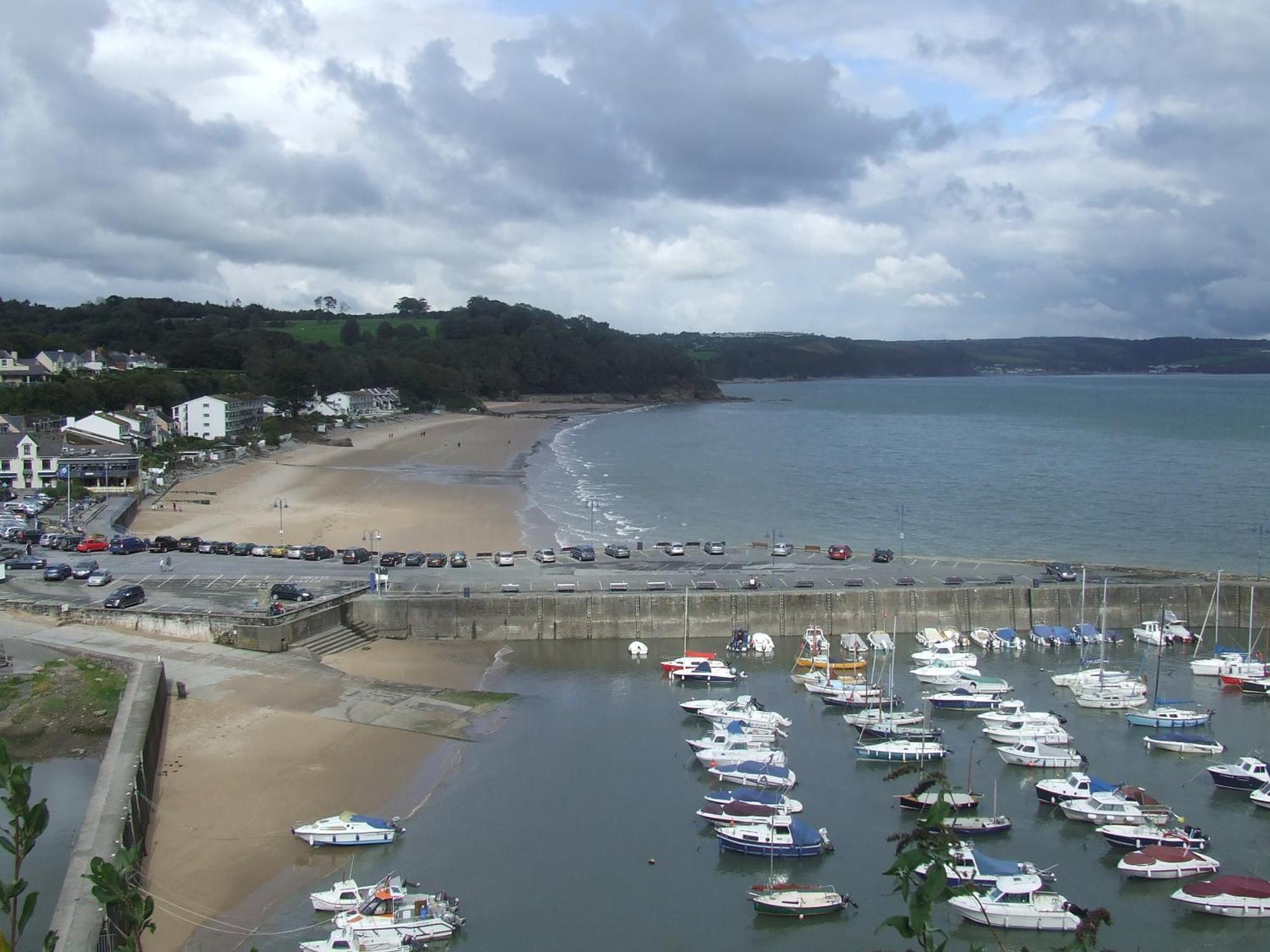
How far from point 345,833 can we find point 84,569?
88.6 feet

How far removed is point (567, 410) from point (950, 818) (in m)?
164

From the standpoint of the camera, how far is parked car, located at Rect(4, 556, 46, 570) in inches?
1845

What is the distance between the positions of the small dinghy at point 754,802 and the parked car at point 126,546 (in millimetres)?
34698

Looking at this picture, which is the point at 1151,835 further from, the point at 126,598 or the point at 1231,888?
the point at 126,598

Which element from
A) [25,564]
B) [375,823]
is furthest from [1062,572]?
[25,564]

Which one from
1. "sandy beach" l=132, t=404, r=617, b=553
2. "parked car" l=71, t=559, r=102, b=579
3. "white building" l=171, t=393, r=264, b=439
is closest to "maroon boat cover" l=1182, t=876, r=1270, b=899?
"sandy beach" l=132, t=404, r=617, b=553

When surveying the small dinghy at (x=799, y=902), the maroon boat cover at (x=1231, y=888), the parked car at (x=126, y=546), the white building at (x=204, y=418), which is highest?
the white building at (x=204, y=418)

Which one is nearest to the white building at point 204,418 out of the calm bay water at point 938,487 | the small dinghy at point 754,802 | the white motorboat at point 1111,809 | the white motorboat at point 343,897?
the calm bay water at point 938,487

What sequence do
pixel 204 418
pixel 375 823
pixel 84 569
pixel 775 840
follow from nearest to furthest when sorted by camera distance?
pixel 375 823, pixel 775 840, pixel 84 569, pixel 204 418

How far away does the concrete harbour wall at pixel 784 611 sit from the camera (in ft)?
144

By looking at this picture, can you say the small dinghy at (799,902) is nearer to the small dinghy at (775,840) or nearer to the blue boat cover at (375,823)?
the small dinghy at (775,840)

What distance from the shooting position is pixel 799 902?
23.4 meters

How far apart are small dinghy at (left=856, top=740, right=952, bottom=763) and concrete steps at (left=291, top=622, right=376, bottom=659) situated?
20031mm

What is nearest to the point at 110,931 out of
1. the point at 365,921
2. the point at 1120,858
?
the point at 365,921
